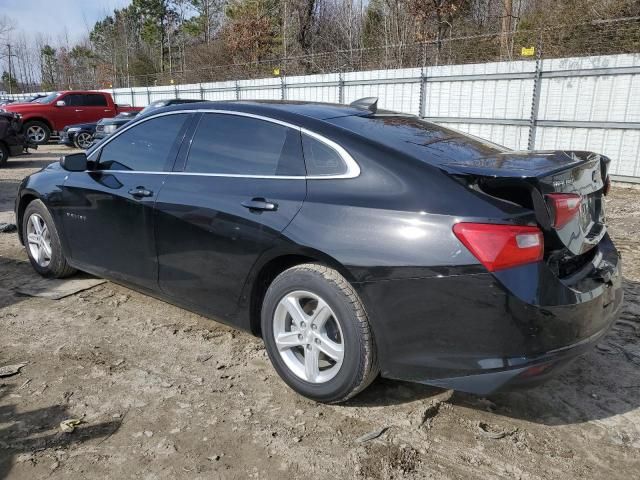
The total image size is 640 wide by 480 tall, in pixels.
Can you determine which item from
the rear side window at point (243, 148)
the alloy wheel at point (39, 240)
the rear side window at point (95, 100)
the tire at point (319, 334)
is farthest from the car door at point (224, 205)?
the rear side window at point (95, 100)

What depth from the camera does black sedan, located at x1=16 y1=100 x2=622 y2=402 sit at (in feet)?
7.55

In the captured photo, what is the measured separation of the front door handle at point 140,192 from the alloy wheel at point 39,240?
4.66 ft

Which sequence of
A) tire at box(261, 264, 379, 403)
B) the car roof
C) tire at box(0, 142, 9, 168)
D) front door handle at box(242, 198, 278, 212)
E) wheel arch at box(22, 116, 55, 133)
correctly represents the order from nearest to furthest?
1. tire at box(261, 264, 379, 403)
2. front door handle at box(242, 198, 278, 212)
3. the car roof
4. tire at box(0, 142, 9, 168)
5. wheel arch at box(22, 116, 55, 133)

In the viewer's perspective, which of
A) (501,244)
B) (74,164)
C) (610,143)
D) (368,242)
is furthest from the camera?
(610,143)

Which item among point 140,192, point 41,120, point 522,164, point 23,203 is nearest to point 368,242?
point 522,164

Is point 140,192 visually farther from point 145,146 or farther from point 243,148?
point 243,148

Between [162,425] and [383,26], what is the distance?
83.4 feet

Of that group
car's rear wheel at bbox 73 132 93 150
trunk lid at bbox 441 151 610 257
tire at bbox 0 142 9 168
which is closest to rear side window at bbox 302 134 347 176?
trunk lid at bbox 441 151 610 257

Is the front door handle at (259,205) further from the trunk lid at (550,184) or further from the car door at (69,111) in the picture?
the car door at (69,111)

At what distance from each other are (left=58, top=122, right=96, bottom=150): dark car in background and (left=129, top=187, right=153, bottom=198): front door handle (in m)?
13.7

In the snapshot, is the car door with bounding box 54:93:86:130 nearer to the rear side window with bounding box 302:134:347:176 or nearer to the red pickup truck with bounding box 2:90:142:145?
the red pickup truck with bounding box 2:90:142:145

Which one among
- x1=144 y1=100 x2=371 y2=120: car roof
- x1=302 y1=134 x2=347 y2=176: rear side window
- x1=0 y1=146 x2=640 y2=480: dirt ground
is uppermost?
x1=144 y1=100 x2=371 y2=120: car roof

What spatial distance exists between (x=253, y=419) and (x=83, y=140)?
15.5 meters

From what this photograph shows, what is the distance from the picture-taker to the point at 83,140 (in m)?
16.1
